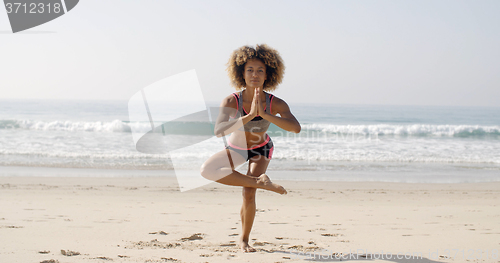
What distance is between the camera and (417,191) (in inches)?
304

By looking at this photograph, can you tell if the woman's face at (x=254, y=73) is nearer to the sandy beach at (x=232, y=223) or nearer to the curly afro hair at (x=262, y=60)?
the curly afro hair at (x=262, y=60)

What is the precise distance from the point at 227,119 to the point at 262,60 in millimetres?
743

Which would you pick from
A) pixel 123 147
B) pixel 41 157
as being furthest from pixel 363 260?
pixel 123 147

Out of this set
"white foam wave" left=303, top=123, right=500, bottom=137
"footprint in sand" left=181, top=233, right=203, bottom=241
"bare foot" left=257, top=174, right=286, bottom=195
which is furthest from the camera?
"white foam wave" left=303, top=123, right=500, bottom=137

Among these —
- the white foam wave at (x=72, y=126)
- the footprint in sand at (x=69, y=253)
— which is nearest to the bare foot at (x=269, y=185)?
the footprint in sand at (x=69, y=253)

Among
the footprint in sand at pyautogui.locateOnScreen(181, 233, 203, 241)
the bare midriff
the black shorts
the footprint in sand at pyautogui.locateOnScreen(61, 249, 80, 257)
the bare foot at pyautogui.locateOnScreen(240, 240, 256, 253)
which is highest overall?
the bare midriff

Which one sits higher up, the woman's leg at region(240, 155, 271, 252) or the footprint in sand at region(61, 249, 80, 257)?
the woman's leg at region(240, 155, 271, 252)

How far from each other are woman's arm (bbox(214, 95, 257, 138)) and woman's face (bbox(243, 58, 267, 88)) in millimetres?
247

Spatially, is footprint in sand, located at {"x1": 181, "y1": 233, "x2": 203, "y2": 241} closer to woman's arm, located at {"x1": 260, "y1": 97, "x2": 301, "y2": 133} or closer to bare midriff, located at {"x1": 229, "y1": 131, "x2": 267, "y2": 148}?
bare midriff, located at {"x1": 229, "y1": 131, "x2": 267, "y2": 148}

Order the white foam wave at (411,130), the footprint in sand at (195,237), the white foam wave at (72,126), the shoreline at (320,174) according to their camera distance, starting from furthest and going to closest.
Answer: the white foam wave at (411,130) → the white foam wave at (72,126) → the shoreline at (320,174) → the footprint in sand at (195,237)

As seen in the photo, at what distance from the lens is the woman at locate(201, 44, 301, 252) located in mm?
3367

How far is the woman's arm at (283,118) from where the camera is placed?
10.4 feet

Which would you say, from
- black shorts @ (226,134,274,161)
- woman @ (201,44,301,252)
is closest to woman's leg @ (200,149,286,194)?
woman @ (201,44,301,252)

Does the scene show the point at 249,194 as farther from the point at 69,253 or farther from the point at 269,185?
the point at 69,253
